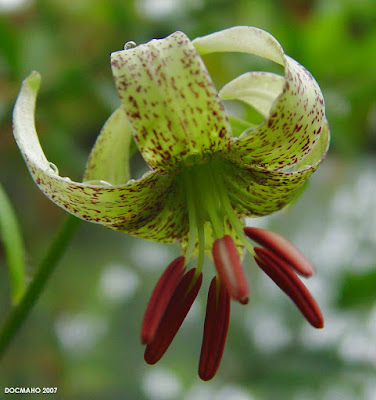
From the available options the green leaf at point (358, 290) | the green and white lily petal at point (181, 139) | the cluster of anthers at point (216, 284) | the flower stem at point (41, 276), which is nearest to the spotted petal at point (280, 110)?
the green and white lily petal at point (181, 139)

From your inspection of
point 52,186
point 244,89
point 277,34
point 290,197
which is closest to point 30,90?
point 52,186

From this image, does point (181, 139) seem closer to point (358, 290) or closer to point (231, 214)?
point (231, 214)

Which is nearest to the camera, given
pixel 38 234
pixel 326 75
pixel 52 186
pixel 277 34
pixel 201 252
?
pixel 52 186

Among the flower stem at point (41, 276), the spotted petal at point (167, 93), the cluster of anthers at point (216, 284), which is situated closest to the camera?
the spotted petal at point (167, 93)

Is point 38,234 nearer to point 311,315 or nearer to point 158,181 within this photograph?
point 158,181

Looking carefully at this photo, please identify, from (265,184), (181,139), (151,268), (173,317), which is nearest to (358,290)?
(151,268)

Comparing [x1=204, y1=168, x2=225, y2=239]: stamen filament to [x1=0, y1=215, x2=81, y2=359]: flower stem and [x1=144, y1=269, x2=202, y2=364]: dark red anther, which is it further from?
[x1=0, y1=215, x2=81, y2=359]: flower stem

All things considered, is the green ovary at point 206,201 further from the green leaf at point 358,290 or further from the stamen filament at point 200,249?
the green leaf at point 358,290
